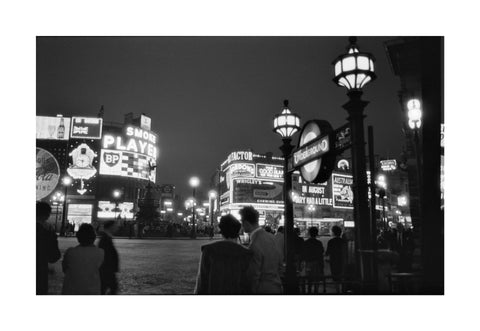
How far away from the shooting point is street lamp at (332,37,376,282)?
16.8 ft

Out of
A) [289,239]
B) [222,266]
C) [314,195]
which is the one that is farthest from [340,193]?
[222,266]

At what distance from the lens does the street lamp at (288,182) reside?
7.39 metres

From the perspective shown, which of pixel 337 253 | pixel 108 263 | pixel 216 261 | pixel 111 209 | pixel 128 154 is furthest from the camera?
pixel 111 209

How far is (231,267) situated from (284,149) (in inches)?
167

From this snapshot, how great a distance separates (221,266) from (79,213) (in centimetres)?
5509

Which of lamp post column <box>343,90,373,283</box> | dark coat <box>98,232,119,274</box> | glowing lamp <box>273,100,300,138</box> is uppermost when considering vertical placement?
glowing lamp <box>273,100,300,138</box>

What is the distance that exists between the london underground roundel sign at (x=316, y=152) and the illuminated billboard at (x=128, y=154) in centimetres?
4522

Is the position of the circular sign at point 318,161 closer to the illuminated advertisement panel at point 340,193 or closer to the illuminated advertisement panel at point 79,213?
the illuminated advertisement panel at point 79,213

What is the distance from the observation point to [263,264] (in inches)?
202

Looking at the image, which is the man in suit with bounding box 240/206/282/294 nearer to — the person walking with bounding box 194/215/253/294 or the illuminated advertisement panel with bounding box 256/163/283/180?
the person walking with bounding box 194/215/253/294

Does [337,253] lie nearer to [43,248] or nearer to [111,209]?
[43,248]

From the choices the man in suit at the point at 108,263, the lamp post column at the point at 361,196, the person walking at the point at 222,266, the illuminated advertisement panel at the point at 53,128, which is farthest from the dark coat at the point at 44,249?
the illuminated advertisement panel at the point at 53,128

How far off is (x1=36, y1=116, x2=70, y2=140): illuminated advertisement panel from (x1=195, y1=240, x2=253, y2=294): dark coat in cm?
5231

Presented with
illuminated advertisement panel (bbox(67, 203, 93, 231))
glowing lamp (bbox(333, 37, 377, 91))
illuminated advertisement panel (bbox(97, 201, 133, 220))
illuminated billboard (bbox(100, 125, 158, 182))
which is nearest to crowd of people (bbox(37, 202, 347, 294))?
glowing lamp (bbox(333, 37, 377, 91))
